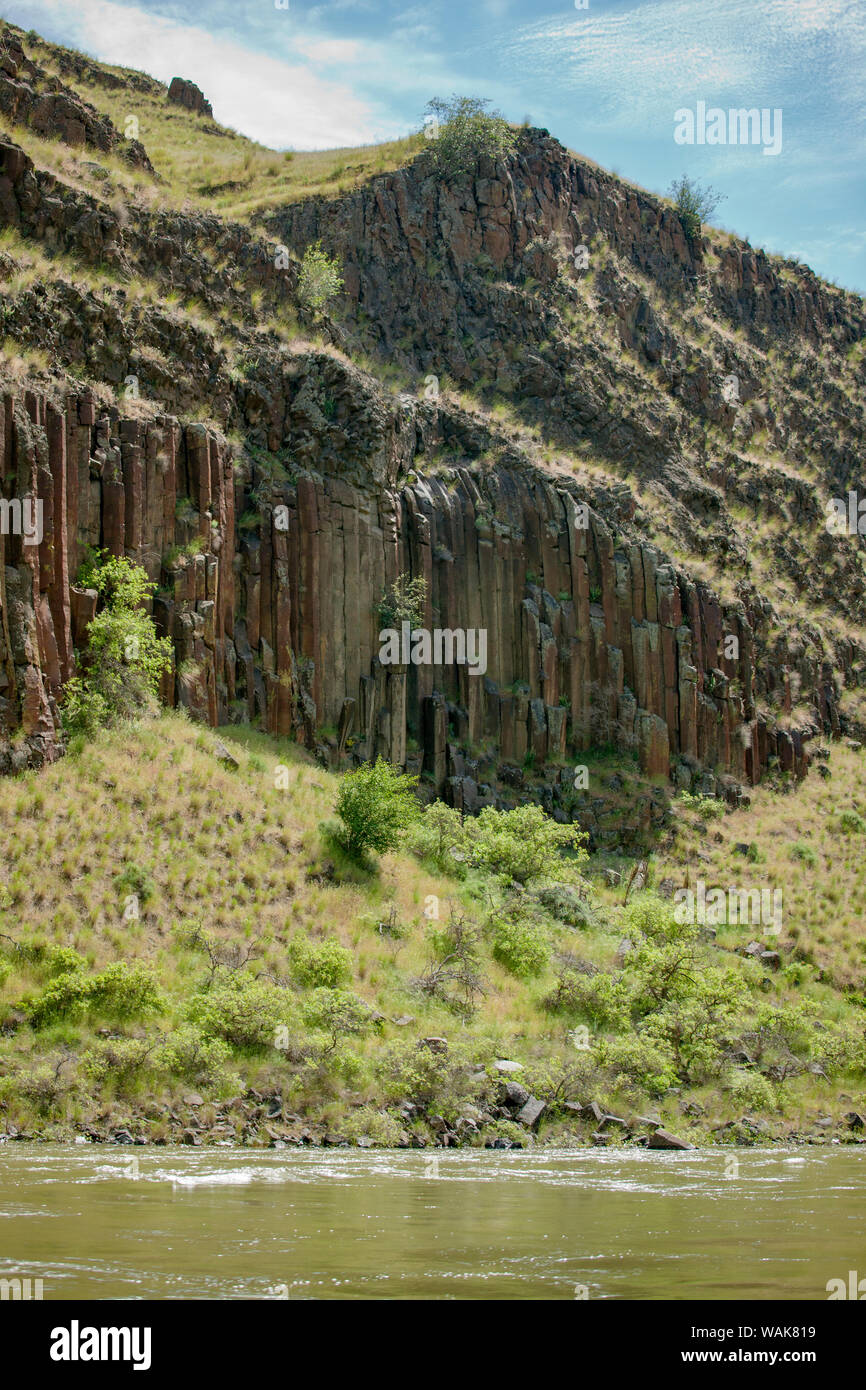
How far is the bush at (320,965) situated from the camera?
1153 inches

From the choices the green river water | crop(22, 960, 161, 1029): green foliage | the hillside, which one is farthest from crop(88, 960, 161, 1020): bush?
the green river water

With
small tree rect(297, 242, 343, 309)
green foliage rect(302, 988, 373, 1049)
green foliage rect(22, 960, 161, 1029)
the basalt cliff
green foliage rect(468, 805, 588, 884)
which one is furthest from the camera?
small tree rect(297, 242, 343, 309)

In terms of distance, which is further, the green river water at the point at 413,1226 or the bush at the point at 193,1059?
the bush at the point at 193,1059

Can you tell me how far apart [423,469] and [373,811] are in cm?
1921

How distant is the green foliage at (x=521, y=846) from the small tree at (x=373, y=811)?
4568 millimetres

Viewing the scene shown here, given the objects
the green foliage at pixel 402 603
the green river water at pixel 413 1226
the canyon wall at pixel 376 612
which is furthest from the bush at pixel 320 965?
the green foliage at pixel 402 603

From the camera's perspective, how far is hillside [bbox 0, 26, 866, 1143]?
2702 cm

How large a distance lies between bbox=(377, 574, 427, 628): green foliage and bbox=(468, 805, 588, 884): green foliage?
7734mm
